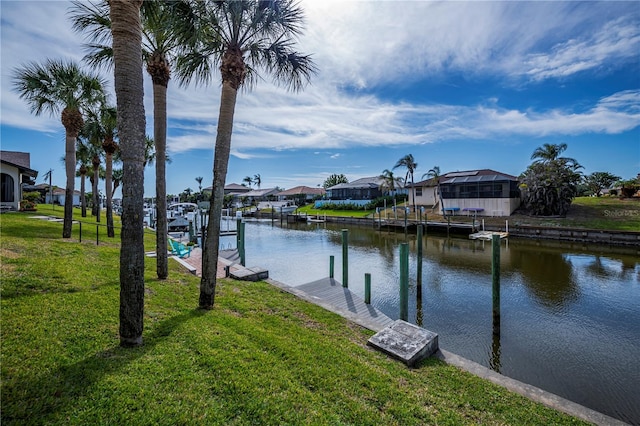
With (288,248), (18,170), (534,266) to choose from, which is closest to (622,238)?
(534,266)

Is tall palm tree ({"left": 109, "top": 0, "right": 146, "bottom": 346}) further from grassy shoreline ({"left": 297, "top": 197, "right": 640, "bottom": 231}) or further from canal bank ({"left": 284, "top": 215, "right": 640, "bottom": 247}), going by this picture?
grassy shoreline ({"left": 297, "top": 197, "right": 640, "bottom": 231})

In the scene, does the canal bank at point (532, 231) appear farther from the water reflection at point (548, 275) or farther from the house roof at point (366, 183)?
the house roof at point (366, 183)

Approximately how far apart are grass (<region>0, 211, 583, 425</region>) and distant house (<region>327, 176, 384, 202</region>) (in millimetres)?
51393

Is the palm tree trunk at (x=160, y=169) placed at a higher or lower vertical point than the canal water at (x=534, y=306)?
higher

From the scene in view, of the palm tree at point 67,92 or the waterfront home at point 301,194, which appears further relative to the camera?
the waterfront home at point 301,194

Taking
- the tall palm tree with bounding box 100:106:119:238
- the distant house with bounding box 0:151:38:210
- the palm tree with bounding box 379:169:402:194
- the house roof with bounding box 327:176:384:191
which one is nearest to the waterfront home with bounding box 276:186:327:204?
the house roof with bounding box 327:176:384:191

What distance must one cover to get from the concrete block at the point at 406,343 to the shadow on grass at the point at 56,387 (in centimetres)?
420

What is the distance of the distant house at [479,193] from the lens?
34.3 metres

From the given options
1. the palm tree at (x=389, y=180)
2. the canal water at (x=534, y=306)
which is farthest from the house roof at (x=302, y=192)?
the canal water at (x=534, y=306)

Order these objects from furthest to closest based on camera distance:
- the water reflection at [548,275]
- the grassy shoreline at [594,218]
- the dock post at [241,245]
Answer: the grassy shoreline at [594,218] < the dock post at [241,245] < the water reflection at [548,275]

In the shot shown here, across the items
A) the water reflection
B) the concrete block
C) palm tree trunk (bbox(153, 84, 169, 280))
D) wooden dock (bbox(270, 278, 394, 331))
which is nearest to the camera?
the concrete block

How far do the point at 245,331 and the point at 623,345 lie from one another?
10.4m

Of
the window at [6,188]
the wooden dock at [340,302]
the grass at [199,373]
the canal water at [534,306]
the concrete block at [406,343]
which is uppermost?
the window at [6,188]

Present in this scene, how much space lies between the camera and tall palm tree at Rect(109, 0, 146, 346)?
14.2 ft
